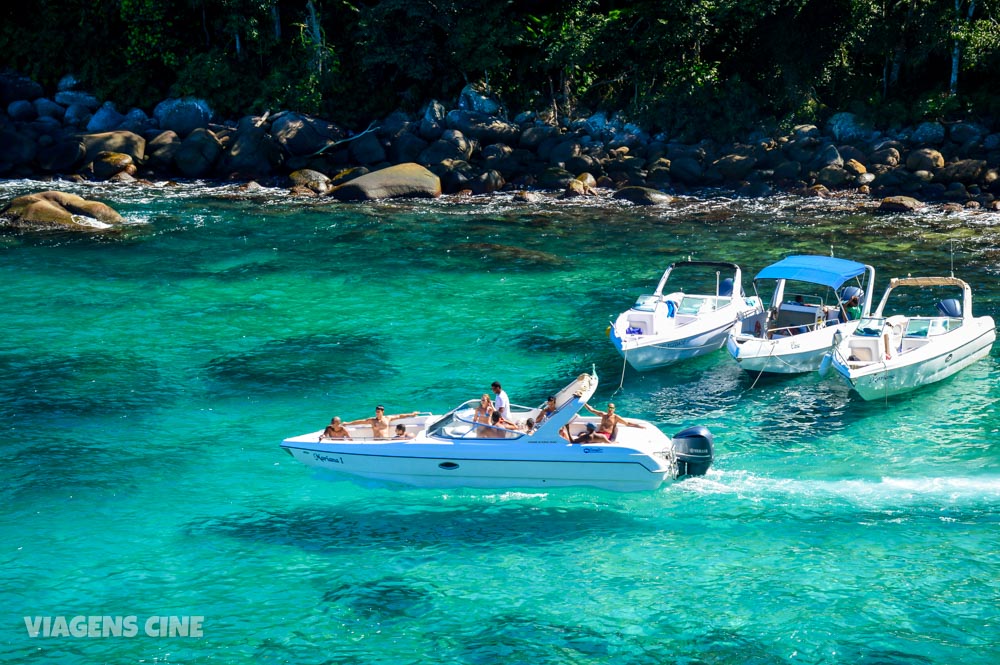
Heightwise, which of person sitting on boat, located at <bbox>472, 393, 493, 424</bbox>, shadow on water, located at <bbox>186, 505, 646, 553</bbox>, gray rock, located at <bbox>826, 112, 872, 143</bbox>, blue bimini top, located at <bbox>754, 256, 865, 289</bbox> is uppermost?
gray rock, located at <bbox>826, 112, 872, 143</bbox>

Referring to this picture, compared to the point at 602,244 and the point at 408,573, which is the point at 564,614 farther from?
the point at 602,244

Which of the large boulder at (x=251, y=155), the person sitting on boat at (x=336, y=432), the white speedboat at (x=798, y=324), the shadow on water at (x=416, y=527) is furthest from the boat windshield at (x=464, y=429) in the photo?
the large boulder at (x=251, y=155)

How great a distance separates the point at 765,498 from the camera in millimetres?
18141

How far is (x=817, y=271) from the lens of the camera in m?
25.2

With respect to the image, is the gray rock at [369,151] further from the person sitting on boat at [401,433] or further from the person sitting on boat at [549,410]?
the person sitting on boat at [549,410]

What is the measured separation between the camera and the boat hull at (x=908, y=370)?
2192cm

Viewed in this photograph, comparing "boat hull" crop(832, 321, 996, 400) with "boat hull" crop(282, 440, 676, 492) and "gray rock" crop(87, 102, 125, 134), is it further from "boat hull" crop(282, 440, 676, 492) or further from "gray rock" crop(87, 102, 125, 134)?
"gray rock" crop(87, 102, 125, 134)

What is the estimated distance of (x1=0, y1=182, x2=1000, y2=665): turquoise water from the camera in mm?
14500

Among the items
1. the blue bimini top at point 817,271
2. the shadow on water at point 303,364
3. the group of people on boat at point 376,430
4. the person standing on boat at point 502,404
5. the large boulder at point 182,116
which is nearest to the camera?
the person standing on boat at point 502,404

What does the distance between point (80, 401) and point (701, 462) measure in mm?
14015

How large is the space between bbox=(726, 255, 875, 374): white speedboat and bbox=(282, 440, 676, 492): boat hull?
6.41 m

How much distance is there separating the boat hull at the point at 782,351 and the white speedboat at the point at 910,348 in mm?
783

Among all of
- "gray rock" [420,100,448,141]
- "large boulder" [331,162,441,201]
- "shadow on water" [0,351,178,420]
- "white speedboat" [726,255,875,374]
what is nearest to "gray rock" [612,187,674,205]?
"large boulder" [331,162,441,201]

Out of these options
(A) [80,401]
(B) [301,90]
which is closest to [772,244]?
(A) [80,401]
